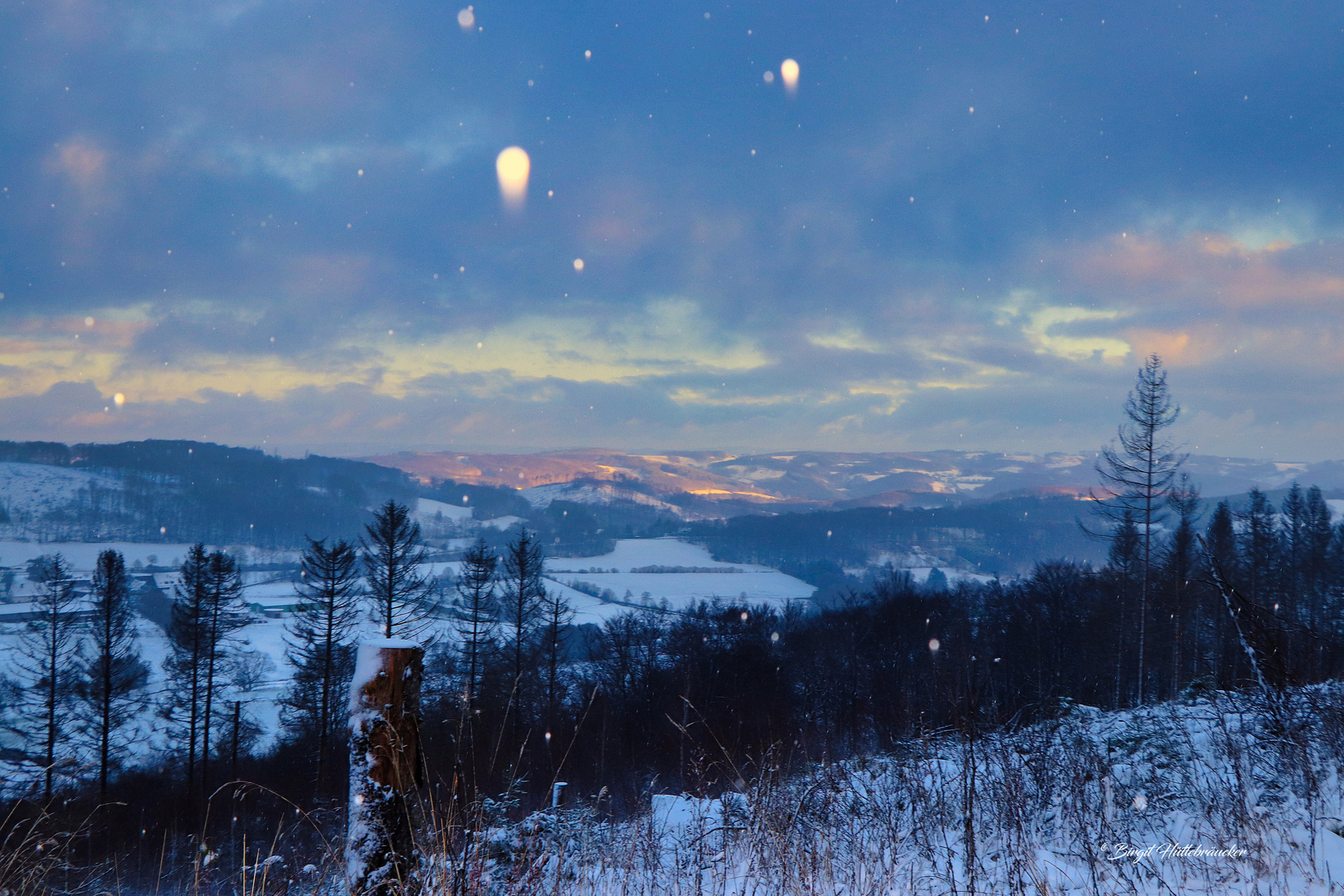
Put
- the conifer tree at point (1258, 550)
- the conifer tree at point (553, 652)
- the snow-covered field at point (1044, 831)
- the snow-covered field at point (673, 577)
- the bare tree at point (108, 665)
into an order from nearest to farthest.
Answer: the snow-covered field at point (1044, 831) → the bare tree at point (108, 665) → the conifer tree at point (1258, 550) → the conifer tree at point (553, 652) → the snow-covered field at point (673, 577)

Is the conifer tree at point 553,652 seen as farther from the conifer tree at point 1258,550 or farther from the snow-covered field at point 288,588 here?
the conifer tree at point 1258,550

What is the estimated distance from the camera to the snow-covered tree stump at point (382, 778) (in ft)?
7.99

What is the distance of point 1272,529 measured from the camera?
51531mm

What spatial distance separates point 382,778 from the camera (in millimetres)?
2480

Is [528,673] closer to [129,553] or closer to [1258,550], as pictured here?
[1258,550]

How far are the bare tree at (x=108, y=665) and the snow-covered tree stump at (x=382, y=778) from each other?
35.5 metres

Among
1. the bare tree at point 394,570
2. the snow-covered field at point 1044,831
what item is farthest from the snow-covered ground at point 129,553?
the snow-covered field at point 1044,831

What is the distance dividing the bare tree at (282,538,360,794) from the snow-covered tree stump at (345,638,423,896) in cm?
3204

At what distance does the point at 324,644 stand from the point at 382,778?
35.6 m

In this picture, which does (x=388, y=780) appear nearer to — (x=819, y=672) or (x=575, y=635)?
(x=819, y=672)

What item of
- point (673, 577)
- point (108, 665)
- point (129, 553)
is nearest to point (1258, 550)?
point (108, 665)

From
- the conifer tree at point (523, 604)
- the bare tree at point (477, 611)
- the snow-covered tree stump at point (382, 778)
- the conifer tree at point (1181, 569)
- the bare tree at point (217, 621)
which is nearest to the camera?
the snow-covered tree stump at point (382, 778)

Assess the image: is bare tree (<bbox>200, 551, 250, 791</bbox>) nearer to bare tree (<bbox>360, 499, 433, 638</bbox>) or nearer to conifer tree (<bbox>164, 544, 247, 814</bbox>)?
conifer tree (<bbox>164, 544, 247, 814</bbox>)

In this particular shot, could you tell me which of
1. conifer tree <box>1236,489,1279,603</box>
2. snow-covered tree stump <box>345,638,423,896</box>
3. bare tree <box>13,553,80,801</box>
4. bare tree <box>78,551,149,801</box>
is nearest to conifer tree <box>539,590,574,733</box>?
bare tree <box>78,551,149,801</box>
